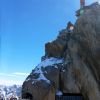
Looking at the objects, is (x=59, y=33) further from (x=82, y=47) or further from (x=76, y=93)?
(x=76, y=93)

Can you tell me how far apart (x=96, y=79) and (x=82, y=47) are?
4684mm

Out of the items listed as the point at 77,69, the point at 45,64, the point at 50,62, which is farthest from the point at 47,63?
the point at 77,69

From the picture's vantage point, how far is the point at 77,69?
34.9 m

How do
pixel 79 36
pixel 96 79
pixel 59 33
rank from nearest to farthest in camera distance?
pixel 96 79 < pixel 79 36 < pixel 59 33

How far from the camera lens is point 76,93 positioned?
34.5 m

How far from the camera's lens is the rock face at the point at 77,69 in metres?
33.9

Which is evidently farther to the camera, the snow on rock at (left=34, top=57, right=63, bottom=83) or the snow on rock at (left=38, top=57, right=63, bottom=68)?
the snow on rock at (left=38, top=57, right=63, bottom=68)

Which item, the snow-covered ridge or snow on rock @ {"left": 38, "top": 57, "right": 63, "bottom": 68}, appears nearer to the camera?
the snow-covered ridge

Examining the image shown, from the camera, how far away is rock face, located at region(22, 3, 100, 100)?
33875 millimetres

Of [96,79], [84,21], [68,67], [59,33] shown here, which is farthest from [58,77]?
[59,33]

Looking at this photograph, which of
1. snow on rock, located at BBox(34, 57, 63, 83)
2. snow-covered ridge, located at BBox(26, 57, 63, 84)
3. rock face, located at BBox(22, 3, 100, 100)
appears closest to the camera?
rock face, located at BBox(22, 3, 100, 100)

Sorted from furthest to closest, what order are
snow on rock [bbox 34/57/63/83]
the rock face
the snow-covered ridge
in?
snow on rock [bbox 34/57/63/83], the snow-covered ridge, the rock face

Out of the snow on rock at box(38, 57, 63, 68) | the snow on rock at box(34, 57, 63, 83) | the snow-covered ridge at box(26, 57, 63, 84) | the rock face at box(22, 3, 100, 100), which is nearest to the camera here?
the rock face at box(22, 3, 100, 100)

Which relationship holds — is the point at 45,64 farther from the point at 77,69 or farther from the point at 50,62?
the point at 77,69
